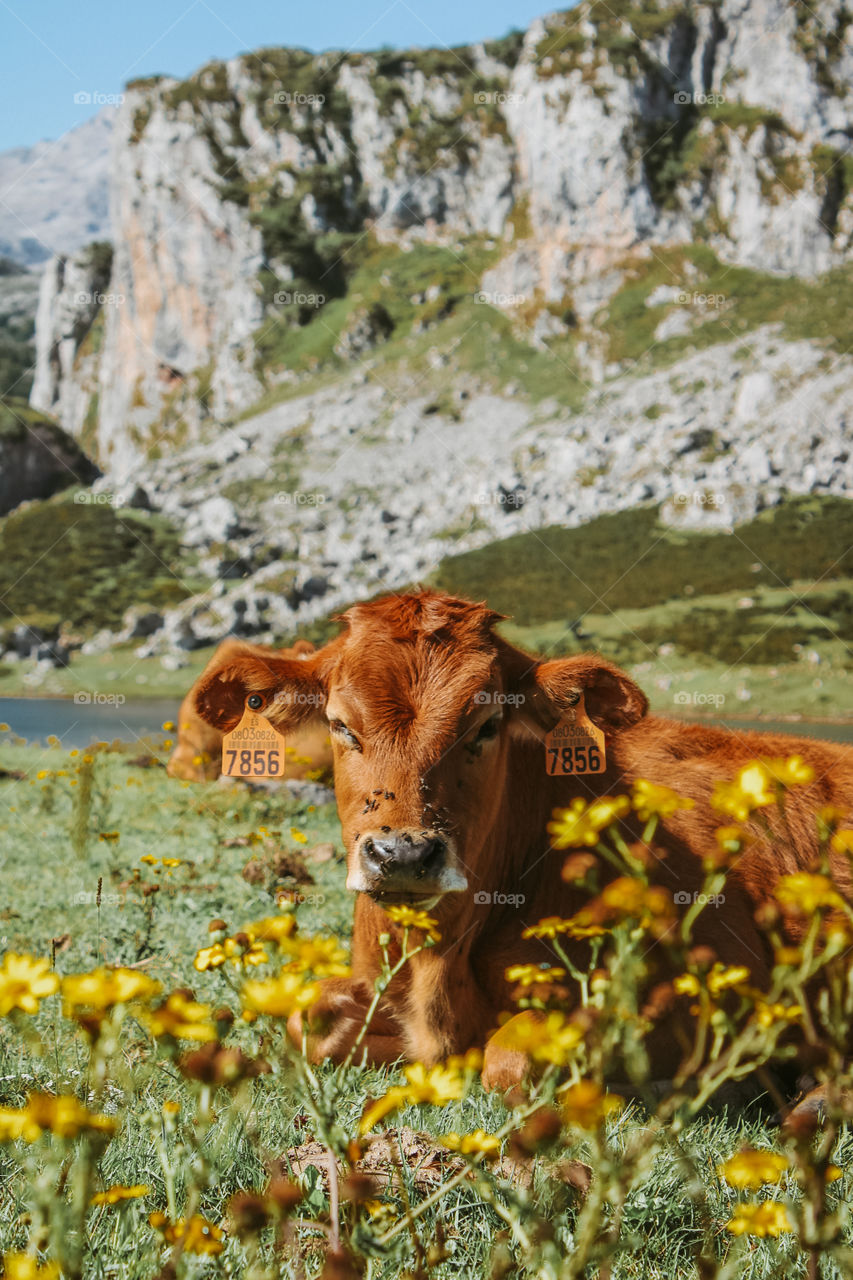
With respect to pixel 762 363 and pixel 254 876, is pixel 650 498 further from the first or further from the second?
pixel 254 876

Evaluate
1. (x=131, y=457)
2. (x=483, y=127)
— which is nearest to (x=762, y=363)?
(x=483, y=127)

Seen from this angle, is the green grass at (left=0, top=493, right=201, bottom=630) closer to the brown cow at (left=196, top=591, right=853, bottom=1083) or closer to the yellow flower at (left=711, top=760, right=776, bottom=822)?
the brown cow at (left=196, top=591, right=853, bottom=1083)

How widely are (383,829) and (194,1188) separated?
1935mm

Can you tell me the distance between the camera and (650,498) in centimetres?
7669

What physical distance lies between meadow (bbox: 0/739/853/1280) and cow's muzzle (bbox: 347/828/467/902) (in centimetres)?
44

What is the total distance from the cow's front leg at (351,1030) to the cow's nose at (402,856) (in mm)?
1117

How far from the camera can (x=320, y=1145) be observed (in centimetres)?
324

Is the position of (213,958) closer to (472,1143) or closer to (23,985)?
(23,985)

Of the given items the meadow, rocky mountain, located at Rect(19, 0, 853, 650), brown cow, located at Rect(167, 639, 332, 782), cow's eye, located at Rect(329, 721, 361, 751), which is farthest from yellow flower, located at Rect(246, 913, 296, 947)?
rocky mountain, located at Rect(19, 0, 853, 650)

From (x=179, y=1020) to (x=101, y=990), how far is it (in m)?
0.22

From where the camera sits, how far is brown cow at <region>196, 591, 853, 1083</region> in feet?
12.2

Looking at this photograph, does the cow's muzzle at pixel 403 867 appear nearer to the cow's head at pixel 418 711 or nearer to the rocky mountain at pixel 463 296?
the cow's head at pixel 418 711

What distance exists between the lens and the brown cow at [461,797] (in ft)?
12.2

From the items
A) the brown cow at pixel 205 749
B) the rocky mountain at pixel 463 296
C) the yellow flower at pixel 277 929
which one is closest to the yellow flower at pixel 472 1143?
the yellow flower at pixel 277 929
